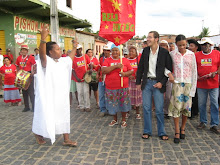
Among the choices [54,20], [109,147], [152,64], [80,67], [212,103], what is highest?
[54,20]

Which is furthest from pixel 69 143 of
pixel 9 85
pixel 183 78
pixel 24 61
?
pixel 9 85

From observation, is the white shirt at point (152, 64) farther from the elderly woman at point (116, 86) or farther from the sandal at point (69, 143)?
the sandal at point (69, 143)

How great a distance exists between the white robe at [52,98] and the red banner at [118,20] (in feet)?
4.72

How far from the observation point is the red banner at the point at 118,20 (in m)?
4.88

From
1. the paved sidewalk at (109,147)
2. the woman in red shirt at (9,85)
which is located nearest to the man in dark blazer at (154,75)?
the paved sidewalk at (109,147)

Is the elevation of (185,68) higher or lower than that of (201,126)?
higher

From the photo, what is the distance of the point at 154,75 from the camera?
4320 mm

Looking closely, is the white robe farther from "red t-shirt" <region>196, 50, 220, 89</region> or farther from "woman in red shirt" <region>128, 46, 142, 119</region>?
"red t-shirt" <region>196, 50, 220, 89</region>

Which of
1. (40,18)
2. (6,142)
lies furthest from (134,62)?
(40,18)

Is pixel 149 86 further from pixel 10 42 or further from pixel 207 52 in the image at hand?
pixel 10 42

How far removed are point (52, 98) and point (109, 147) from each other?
1437 millimetres

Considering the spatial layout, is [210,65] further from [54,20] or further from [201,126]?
[54,20]

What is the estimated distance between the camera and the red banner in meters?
4.88

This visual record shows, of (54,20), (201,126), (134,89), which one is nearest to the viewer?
(201,126)
